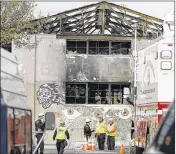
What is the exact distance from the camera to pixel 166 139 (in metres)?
6.25

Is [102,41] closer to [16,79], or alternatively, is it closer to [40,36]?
[40,36]

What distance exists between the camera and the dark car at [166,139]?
6215 millimetres

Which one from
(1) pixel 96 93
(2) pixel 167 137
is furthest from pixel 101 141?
(2) pixel 167 137

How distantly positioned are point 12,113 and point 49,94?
27100mm

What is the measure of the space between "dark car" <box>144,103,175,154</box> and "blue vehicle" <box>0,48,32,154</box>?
173cm

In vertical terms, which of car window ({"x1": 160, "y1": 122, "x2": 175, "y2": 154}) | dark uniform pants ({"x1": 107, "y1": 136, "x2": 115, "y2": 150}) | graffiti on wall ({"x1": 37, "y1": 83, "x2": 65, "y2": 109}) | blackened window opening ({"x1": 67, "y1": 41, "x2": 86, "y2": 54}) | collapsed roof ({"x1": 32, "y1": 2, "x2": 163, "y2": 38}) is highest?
collapsed roof ({"x1": 32, "y1": 2, "x2": 163, "y2": 38})

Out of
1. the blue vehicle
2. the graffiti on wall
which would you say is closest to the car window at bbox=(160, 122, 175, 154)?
the blue vehicle

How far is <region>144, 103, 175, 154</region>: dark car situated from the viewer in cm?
621

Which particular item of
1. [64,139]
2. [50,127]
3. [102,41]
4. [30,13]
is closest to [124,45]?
[102,41]

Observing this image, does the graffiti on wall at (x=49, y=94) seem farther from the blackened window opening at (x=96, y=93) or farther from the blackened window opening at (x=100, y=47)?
the blackened window opening at (x=100, y=47)

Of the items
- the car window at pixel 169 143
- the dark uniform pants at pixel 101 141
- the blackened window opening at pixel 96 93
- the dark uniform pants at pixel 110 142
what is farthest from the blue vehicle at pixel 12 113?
the blackened window opening at pixel 96 93

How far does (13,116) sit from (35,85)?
27258mm

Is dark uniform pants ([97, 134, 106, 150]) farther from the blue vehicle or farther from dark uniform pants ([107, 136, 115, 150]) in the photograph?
the blue vehicle

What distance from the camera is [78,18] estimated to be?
3716 cm
